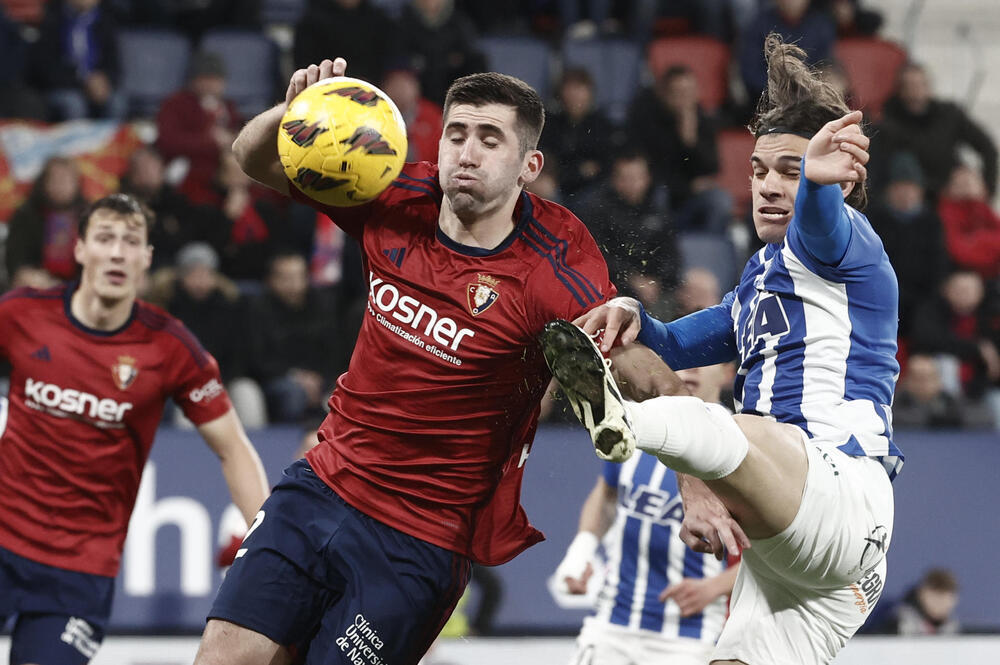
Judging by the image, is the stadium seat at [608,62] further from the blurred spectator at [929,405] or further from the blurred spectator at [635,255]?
the blurred spectator at [635,255]

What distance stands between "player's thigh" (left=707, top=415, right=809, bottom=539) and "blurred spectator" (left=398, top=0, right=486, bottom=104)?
25.5ft

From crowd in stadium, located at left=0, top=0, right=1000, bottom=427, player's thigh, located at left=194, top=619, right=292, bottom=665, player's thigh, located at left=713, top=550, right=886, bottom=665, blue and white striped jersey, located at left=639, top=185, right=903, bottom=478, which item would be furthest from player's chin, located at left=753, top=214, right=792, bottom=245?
crowd in stadium, located at left=0, top=0, right=1000, bottom=427

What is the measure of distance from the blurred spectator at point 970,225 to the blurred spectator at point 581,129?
3.23m

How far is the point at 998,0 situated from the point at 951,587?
24.5 ft

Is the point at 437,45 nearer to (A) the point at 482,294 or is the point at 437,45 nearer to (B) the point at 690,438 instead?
(A) the point at 482,294

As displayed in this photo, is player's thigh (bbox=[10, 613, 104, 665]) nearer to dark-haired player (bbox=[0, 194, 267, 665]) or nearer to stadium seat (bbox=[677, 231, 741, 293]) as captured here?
dark-haired player (bbox=[0, 194, 267, 665])

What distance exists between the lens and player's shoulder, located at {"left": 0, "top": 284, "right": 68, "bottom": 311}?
618 centimetres

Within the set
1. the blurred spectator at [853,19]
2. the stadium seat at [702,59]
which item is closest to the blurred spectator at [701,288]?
the stadium seat at [702,59]

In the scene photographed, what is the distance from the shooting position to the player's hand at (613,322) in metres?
4.29

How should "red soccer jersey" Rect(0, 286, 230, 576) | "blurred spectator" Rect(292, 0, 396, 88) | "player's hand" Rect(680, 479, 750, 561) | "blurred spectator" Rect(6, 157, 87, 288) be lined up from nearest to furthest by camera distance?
"player's hand" Rect(680, 479, 750, 561) < "red soccer jersey" Rect(0, 286, 230, 576) < "blurred spectator" Rect(6, 157, 87, 288) < "blurred spectator" Rect(292, 0, 396, 88)

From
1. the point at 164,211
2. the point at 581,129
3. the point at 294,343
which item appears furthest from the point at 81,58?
the point at 581,129

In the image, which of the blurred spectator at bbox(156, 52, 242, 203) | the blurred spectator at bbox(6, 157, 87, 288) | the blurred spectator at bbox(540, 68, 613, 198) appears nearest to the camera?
the blurred spectator at bbox(540, 68, 613, 198)

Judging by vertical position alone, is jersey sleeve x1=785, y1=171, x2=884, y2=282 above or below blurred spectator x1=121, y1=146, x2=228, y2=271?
above

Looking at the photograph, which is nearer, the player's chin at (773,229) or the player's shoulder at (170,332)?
the player's chin at (773,229)
